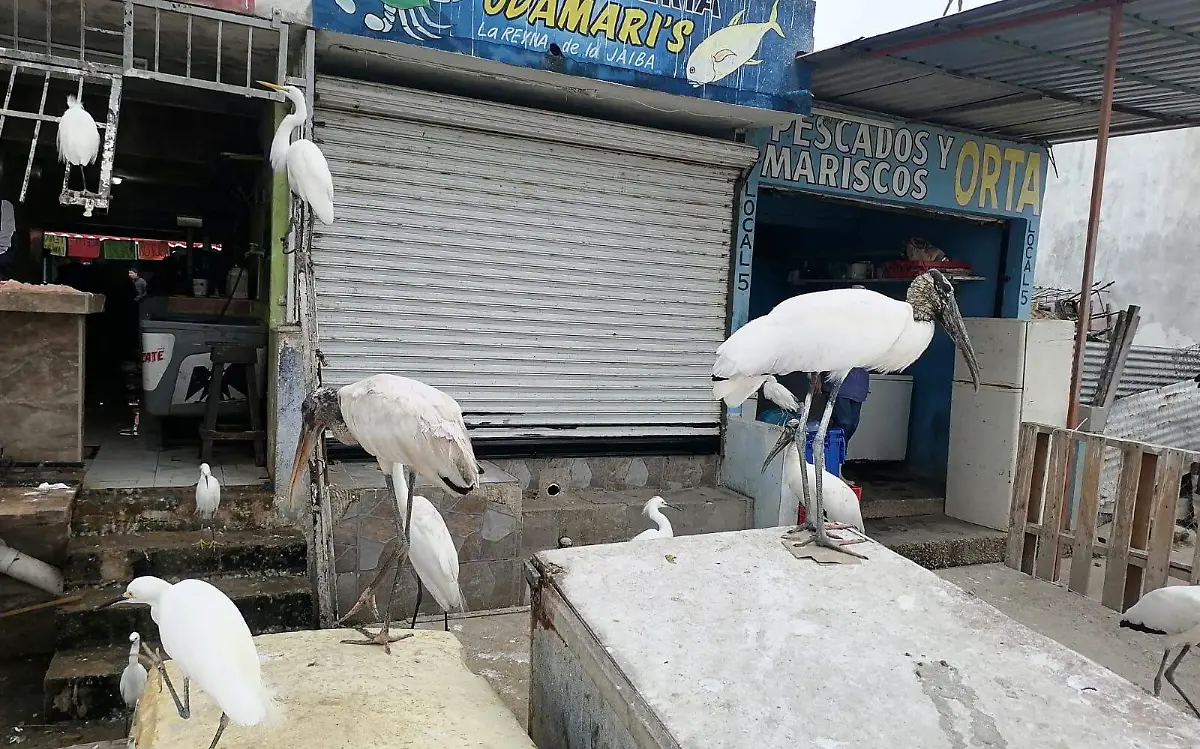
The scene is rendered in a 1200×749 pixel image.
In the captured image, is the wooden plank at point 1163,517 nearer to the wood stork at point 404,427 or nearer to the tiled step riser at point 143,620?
the wood stork at point 404,427

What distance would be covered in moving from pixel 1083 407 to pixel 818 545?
6684 mm

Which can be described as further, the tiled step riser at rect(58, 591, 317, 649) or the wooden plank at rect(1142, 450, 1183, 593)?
the wooden plank at rect(1142, 450, 1183, 593)

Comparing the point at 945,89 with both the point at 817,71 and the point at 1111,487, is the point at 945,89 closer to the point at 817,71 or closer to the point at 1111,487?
the point at 817,71

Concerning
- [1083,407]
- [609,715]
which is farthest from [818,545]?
[1083,407]

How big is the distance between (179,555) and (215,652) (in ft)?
9.82

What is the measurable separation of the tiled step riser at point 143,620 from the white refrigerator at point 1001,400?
6.35m

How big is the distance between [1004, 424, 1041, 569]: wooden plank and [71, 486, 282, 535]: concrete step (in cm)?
614

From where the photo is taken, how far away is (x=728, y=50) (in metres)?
6.54

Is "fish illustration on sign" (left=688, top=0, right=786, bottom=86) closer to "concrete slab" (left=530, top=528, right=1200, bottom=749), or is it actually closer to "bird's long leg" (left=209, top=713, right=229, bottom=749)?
"concrete slab" (left=530, top=528, right=1200, bottom=749)

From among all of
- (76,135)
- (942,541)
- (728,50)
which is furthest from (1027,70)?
(76,135)

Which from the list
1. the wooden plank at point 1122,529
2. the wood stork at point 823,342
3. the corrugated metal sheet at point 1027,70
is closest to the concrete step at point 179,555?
the wood stork at point 823,342

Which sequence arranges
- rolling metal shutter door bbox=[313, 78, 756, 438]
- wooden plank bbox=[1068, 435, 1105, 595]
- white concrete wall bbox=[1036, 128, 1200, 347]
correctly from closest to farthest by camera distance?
rolling metal shutter door bbox=[313, 78, 756, 438], wooden plank bbox=[1068, 435, 1105, 595], white concrete wall bbox=[1036, 128, 1200, 347]

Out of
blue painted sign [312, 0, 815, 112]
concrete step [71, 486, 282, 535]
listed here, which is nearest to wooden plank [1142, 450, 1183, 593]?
blue painted sign [312, 0, 815, 112]

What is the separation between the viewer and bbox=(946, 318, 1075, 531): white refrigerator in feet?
24.0
